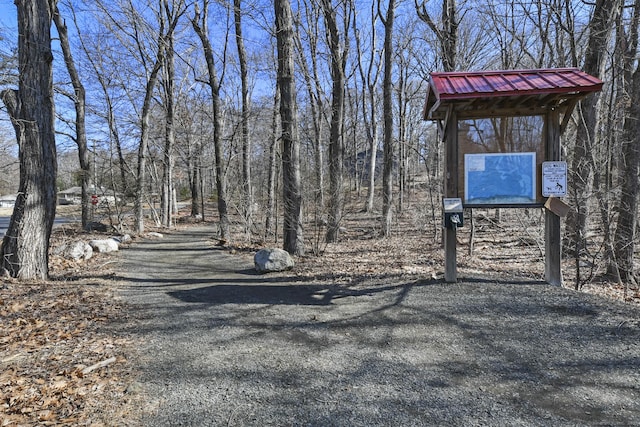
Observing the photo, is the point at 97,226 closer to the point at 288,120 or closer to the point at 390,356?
the point at 288,120

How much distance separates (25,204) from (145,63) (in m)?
15.4

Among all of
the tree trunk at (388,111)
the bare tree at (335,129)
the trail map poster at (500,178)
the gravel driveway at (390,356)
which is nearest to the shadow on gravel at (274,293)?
the gravel driveway at (390,356)

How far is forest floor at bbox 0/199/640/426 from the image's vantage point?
2854mm

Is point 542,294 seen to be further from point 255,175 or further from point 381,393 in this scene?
point 255,175

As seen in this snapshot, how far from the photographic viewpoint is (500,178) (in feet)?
17.8

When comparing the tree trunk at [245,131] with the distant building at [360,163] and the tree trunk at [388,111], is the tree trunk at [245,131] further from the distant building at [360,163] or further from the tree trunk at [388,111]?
the tree trunk at [388,111]

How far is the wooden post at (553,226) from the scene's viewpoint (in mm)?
5363

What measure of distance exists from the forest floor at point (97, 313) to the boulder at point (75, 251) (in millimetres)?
276

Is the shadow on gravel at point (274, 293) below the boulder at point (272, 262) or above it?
below

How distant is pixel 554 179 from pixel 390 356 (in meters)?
3.60

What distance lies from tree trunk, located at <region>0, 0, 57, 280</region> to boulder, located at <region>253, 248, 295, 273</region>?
3845 millimetres

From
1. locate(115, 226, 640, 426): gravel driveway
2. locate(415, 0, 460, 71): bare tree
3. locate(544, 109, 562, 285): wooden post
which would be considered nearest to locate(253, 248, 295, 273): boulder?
locate(115, 226, 640, 426): gravel driveway

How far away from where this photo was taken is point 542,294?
5.14 meters

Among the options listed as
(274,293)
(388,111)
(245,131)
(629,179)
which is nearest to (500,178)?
(629,179)
